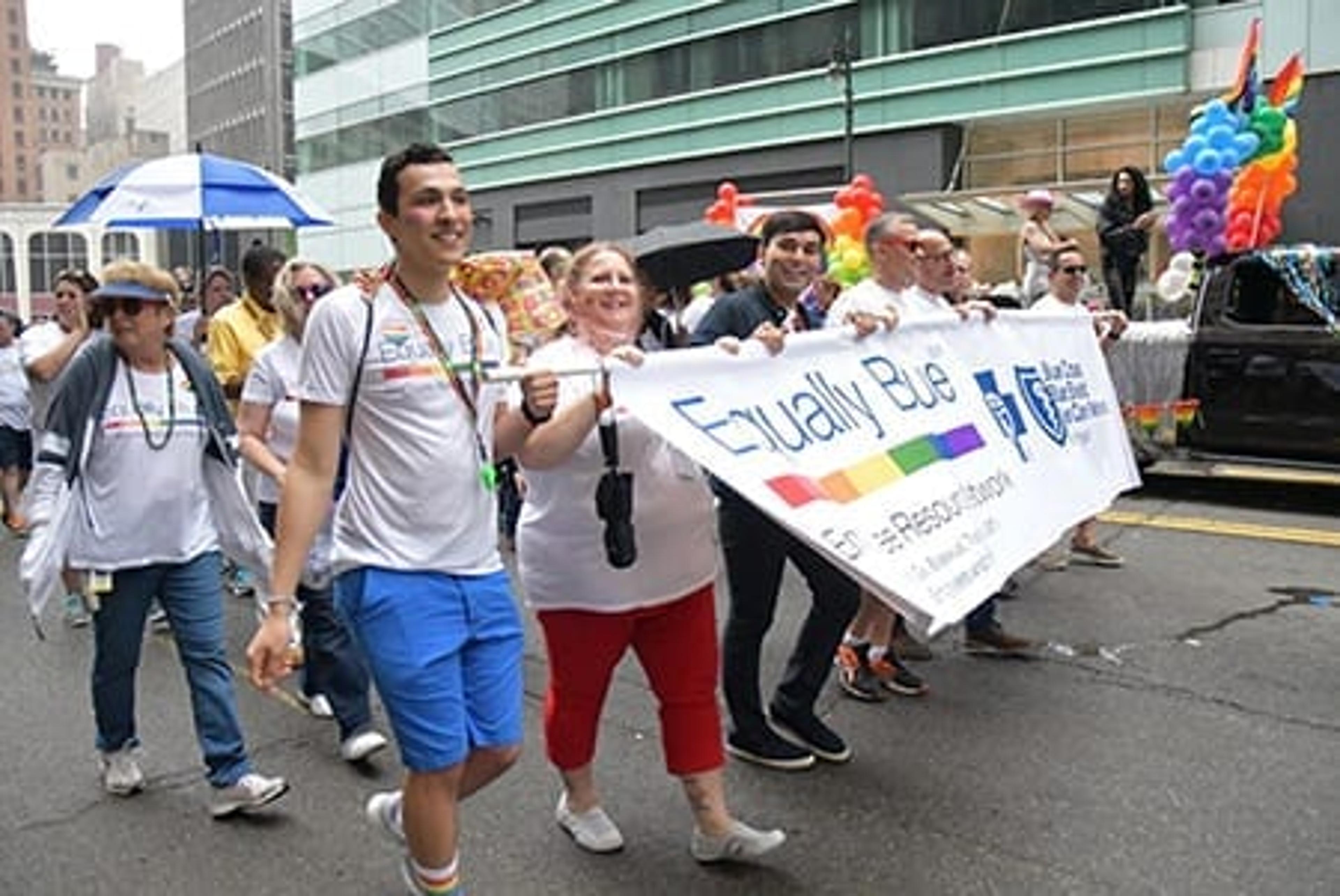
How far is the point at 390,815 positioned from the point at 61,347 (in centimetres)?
487

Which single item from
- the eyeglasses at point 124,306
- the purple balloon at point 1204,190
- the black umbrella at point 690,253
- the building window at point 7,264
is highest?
the building window at point 7,264

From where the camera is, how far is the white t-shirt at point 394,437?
112 inches

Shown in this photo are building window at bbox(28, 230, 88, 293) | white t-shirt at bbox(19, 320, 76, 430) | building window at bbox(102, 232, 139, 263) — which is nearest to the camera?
white t-shirt at bbox(19, 320, 76, 430)

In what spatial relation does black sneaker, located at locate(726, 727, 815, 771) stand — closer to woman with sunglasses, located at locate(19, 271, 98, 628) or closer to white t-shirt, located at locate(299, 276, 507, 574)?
white t-shirt, located at locate(299, 276, 507, 574)

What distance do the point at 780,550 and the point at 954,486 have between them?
615 mm

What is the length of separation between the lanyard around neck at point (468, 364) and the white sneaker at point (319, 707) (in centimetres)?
221

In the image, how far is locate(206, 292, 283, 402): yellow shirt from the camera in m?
5.80

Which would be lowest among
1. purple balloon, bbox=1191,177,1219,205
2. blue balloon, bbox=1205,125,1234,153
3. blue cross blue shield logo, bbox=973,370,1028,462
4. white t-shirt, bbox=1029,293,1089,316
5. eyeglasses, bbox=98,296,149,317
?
blue cross blue shield logo, bbox=973,370,1028,462

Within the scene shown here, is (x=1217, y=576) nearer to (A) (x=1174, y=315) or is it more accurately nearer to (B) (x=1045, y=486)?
(B) (x=1045, y=486)

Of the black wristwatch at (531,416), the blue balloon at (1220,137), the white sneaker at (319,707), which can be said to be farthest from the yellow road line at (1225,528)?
the blue balloon at (1220,137)

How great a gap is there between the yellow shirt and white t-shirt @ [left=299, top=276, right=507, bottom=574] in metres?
3.10

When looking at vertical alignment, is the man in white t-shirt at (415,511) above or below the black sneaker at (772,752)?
above

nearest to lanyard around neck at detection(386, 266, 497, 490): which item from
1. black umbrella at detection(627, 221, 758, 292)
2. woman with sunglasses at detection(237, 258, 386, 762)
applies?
black umbrella at detection(627, 221, 758, 292)

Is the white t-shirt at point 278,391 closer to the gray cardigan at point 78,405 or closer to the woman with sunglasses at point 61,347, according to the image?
the woman with sunglasses at point 61,347
